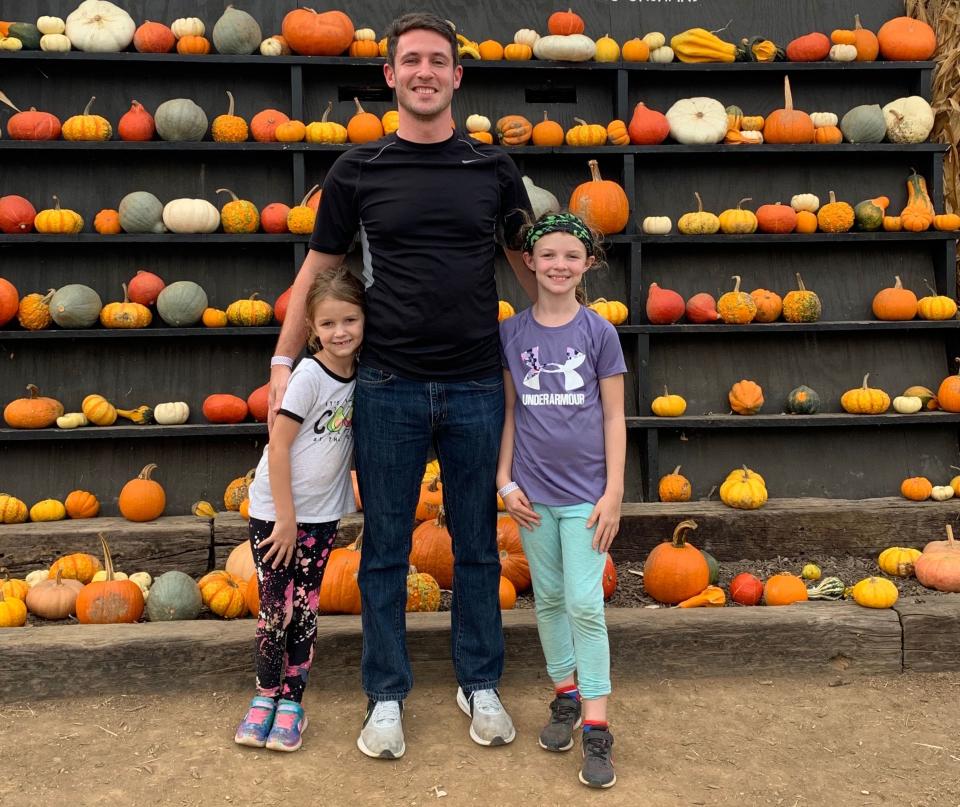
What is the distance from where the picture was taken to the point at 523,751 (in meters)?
2.61

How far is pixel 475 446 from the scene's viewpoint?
260 cm

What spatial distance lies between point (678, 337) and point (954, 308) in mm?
1485

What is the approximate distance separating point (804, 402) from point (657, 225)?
4.05 ft

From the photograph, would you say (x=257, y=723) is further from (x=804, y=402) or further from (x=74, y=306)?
(x=804, y=402)

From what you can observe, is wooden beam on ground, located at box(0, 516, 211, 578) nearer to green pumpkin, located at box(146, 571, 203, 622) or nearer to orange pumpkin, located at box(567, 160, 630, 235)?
green pumpkin, located at box(146, 571, 203, 622)

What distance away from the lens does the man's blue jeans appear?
2551 millimetres

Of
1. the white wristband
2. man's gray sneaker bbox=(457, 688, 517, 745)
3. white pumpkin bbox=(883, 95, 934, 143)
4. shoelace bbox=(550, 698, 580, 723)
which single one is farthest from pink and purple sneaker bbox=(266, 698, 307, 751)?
white pumpkin bbox=(883, 95, 934, 143)

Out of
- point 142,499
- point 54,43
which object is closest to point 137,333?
point 142,499

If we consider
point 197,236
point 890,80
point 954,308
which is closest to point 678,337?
point 954,308

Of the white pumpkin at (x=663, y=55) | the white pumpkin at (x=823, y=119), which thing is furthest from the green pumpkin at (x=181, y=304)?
the white pumpkin at (x=823, y=119)

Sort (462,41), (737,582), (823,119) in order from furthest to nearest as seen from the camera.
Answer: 1. (823,119)
2. (462,41)
3. (737,582)

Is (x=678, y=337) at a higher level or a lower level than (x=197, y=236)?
lower

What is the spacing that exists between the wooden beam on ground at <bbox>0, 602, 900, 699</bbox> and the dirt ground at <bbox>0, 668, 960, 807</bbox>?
0.06 meters

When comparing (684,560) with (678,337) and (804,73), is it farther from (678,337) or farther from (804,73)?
(804,73)
